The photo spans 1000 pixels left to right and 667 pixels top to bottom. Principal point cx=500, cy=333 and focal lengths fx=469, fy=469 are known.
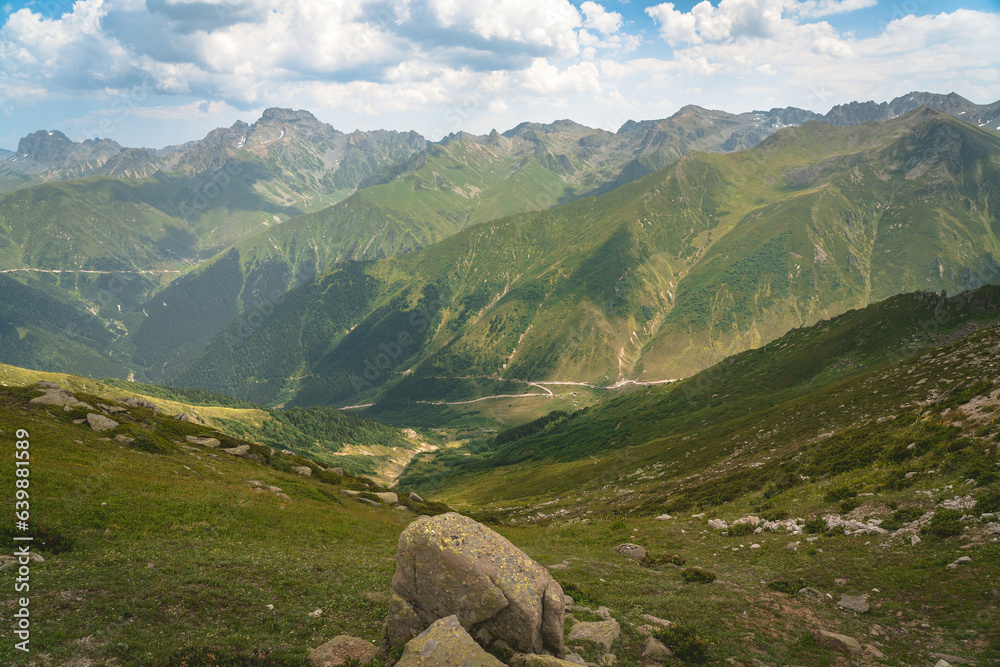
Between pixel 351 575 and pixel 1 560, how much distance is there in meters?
16.7

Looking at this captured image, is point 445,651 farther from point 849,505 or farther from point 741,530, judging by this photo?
point 849,505

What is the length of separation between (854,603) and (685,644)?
1070cm

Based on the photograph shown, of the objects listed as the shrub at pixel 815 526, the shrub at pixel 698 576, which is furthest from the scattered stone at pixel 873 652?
the shrub at pixel 815 526

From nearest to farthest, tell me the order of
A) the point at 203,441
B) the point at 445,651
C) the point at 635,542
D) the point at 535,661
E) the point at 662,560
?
the point at 445,651
the point at 535,661
the point at 662,560
the point at 635,542
the point at 203,441

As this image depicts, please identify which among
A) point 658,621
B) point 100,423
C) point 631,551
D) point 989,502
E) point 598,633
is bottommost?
point 631,551

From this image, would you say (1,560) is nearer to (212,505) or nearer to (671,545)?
(212,505)

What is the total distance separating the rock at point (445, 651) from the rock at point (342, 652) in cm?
415

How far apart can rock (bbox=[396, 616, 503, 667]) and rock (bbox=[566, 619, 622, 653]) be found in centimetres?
679

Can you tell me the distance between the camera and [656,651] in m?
20.5

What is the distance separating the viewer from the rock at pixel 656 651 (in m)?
20.4

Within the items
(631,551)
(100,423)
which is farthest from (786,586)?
(100,423)

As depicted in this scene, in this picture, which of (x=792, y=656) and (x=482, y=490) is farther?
(x=482, y=490)

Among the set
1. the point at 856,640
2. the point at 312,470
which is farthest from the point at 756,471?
the point at 312,470

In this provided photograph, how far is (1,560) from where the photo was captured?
2248 cm
